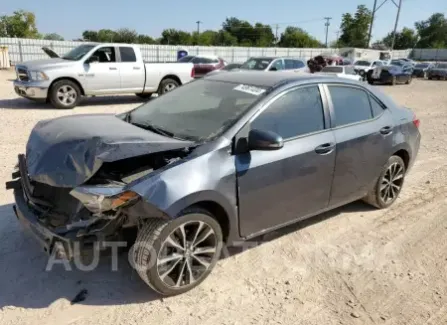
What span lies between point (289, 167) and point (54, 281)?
2.17 meters

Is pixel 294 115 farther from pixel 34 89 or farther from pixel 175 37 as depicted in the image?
pixel 175 37

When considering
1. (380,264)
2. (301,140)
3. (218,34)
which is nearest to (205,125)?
(301,140)

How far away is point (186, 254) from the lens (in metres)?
3.09

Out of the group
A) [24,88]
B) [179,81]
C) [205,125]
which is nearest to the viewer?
[205,125]

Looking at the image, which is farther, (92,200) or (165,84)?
(165,84)

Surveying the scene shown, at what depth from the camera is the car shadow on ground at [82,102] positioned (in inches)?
447

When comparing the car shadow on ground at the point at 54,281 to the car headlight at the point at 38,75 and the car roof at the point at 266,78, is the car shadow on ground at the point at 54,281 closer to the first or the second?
Answer: the car roof at the point at 266,78

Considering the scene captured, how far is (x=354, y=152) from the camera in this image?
4.08 metres

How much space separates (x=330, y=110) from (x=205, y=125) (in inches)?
52.0

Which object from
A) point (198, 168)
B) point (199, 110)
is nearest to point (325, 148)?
point (199, 110)

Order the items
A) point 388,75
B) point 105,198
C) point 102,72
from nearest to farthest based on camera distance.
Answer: point 105,198 → point 102,72 → point 388,75

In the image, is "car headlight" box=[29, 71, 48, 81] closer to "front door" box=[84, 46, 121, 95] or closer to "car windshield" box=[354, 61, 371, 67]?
"front door" box=[84, 46, 121, 95]

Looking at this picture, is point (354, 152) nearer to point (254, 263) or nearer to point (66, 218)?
point (254, 263)

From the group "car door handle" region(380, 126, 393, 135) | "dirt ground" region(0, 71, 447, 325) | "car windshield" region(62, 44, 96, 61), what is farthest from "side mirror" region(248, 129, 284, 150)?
"car windshield" region(62, 44, 96, 61)
